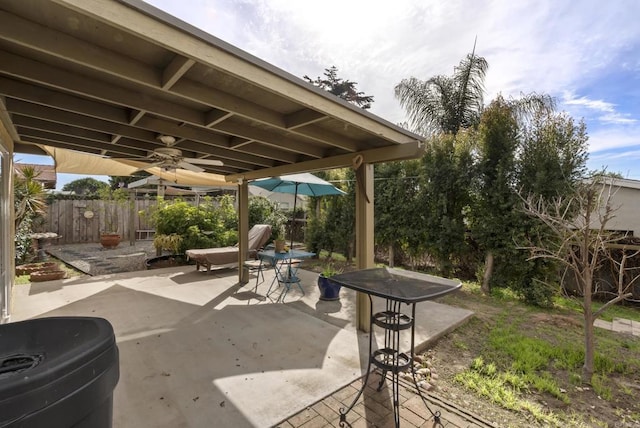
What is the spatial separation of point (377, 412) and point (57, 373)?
2059mm

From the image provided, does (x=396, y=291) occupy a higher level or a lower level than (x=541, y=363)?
higher

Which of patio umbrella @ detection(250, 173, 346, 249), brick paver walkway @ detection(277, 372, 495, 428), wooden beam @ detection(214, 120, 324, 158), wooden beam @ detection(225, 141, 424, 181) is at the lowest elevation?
brick paver walkway @ detection(277, 372, 495, 428)

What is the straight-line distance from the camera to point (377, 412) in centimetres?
223

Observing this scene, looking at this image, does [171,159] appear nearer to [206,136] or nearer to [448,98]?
[206,136]

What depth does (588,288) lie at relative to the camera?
9.45 feet

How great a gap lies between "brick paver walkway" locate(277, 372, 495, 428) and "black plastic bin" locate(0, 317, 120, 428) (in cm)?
145

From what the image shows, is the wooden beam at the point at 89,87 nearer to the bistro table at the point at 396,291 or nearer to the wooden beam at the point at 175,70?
the wooden beam at the point at 175,70

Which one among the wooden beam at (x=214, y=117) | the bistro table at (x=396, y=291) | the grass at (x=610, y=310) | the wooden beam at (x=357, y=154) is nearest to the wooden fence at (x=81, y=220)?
the wooden beam at (x=357, y=154)

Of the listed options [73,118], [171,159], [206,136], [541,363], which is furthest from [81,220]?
[541,363]

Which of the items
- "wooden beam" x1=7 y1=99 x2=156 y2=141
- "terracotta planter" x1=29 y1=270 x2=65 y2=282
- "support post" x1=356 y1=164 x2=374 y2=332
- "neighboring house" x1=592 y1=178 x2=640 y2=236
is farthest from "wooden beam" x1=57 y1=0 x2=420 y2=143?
"neighboring house" x1=592 y1=178 x2=640 y2=236

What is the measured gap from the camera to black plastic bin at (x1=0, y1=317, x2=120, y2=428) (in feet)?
2.57

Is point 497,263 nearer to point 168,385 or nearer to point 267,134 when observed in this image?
point 267,134

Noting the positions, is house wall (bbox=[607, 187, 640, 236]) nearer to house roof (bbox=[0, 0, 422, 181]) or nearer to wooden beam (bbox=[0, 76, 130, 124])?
house roof (bbox=[0, 0, 422, 181])

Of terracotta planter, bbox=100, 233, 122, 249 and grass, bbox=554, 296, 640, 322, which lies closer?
grass, bbox=554, 296, 640, 322
